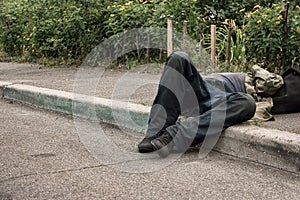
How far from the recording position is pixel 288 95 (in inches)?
187

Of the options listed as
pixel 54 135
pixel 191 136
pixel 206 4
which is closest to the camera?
pixel 191 136

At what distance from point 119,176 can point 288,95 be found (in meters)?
1.74

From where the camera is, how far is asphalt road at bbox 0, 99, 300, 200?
133 inches

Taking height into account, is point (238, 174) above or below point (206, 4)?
below

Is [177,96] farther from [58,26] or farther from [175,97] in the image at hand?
[58,26]

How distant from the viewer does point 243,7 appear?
9.20m

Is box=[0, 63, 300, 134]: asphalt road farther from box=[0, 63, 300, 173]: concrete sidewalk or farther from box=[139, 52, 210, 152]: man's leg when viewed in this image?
box=[139, 52, 210, 152]: man's leg

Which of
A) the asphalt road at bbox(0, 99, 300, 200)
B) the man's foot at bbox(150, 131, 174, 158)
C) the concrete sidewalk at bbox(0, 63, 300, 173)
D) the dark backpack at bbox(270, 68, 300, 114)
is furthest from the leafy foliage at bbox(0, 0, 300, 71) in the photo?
the man's foot at bbox(150, 131, 174, 158)

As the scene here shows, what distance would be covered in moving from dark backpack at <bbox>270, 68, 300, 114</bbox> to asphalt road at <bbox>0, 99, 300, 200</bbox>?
867mm

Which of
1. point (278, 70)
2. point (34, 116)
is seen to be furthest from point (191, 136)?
point (278, 70)

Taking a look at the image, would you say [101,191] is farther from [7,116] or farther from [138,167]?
[7,116]

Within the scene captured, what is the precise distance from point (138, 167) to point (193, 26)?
5.01 metres

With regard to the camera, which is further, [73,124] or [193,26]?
[193,26]

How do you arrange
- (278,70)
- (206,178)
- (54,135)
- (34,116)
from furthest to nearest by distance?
1. (278,70)
2. (34,116)
3. (54,135)
4. (206,178)
